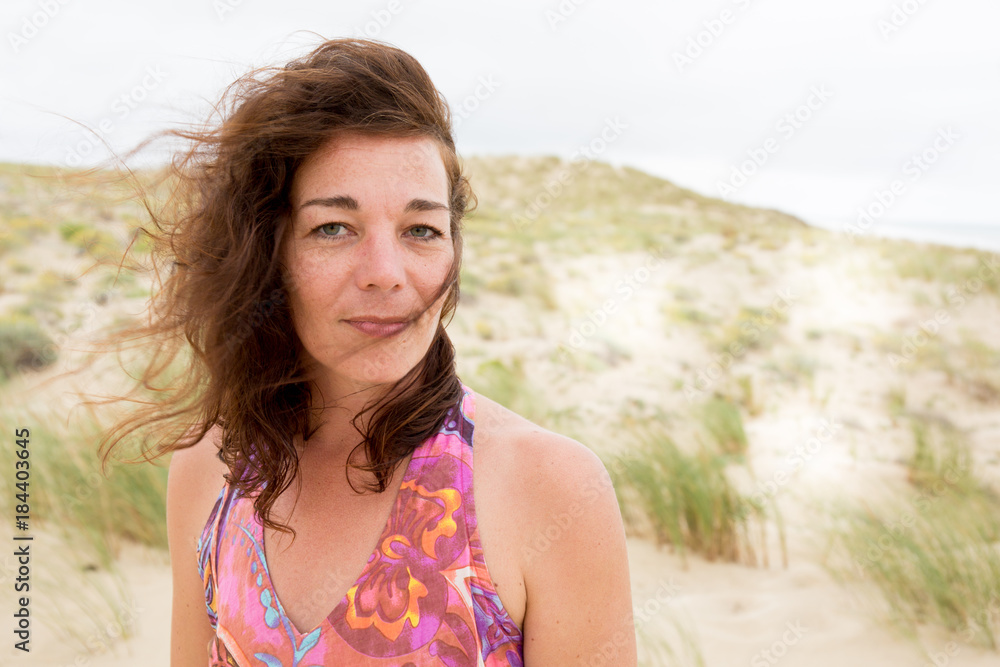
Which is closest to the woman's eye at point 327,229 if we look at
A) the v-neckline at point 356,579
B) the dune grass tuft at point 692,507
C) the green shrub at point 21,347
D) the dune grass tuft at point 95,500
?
the v-neckline at point 356,579

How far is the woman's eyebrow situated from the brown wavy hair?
100 millimetres

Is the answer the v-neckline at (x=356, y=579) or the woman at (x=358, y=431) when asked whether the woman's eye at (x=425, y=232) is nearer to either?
the woman at (x=358, y=431)

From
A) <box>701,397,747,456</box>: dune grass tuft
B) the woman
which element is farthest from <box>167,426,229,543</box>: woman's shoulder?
<box>701,397,747,456</box>: dune grass tuft

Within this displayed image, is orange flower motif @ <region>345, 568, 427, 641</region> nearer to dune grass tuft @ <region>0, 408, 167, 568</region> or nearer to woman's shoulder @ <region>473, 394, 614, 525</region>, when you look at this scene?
woman's shoulder @ <region>473, 394, 614, 525</region>

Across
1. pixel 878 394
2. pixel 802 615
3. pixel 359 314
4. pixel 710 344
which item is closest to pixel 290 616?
pixel 359 314

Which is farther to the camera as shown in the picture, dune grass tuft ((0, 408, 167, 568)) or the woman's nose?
dune grass tuft ((0, 408, 167, 568))

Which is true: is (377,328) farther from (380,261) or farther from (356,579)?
(356,579)

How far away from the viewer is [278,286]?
4.58 feet

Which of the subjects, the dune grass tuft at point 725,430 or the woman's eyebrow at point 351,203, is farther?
the dune grass tuft at point 725,430

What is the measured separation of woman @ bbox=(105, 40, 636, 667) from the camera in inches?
47.3

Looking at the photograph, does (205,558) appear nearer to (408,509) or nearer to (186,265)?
(408,509)

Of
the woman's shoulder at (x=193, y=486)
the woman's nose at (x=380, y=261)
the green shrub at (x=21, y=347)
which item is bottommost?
the green shrub at (x=21, y=347)

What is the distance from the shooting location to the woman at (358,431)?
3.94 feet

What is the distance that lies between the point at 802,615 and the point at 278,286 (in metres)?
3.12
